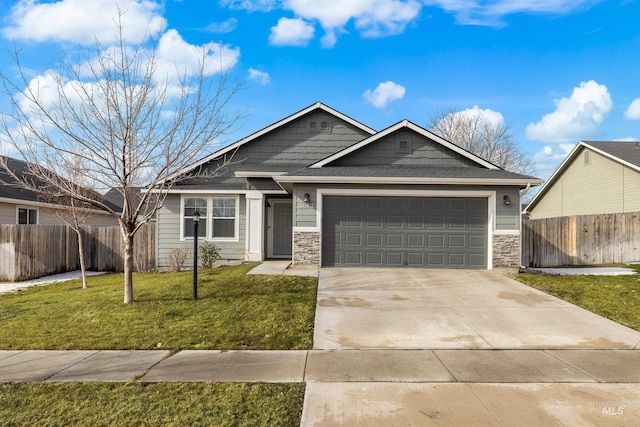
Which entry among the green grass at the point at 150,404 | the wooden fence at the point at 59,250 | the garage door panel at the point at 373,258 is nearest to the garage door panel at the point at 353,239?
the garage door panel at the point at 373,258

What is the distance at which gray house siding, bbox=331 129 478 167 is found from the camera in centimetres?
1272

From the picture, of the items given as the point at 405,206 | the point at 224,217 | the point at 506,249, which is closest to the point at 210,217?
the point at 224,217

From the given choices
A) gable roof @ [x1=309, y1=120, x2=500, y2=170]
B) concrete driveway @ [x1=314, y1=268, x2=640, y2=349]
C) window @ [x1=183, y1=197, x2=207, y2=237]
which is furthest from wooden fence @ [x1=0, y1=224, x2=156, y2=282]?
concrete driveway @ [x1=314, y1=268, x2=640, y2=349]

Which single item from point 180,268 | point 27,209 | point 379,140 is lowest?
point 180,268

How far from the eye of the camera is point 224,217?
1382 cm

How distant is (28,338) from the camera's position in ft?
19.1

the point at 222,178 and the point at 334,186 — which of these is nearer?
the point at 334,186

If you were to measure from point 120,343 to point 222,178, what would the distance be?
916cm

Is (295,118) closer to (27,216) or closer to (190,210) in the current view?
(190,210)

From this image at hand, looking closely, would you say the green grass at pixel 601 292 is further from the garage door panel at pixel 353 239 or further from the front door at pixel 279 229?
the front door at pixel 279 229

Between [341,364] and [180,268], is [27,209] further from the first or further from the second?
[341,364]

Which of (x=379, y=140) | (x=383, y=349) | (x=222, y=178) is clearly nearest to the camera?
(x=383, y=349)

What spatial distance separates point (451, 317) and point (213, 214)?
9.60 metres

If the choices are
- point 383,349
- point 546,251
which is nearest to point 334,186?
point 383,349
